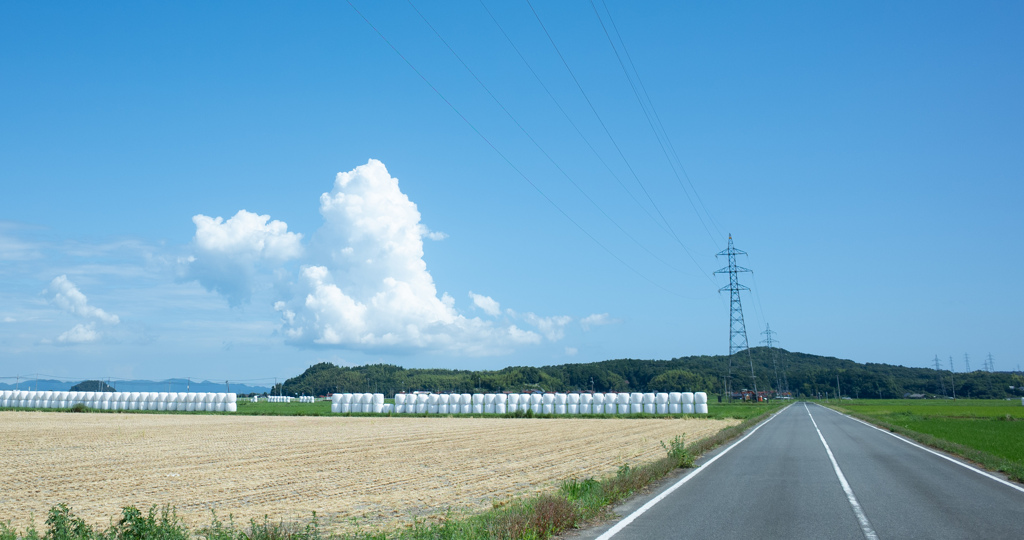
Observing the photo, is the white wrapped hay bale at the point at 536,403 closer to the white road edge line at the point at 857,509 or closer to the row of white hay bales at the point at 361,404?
the row of white hay bales at the point at 361,404

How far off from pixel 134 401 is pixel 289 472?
214ft

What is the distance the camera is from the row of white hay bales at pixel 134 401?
235 ft

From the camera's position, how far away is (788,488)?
1536 cm

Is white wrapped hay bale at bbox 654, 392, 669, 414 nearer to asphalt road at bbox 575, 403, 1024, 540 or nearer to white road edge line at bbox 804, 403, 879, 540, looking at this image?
asphalt road at bbox 575, 403, 1024, 540

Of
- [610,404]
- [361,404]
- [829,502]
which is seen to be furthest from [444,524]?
[361,404]

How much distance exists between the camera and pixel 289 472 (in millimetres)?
18781

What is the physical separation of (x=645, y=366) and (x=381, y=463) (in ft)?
558

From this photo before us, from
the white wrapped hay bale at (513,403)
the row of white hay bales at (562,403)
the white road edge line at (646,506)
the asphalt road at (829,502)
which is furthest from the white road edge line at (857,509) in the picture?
the white wrapped hay bale at (513,403)

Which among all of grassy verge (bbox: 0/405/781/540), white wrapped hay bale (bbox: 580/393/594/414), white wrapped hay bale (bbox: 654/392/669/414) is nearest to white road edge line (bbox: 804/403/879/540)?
grassy verge (bbox: 0/405/781/540)

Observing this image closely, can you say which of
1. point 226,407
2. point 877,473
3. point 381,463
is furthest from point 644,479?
point 226,407

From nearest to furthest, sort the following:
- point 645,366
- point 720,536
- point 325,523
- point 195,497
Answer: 1. point 720,536
2. point 325,523
3. point 195,497
4. point 645,366

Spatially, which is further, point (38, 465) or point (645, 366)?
point (645, 366)

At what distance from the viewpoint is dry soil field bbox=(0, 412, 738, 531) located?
13062 mm

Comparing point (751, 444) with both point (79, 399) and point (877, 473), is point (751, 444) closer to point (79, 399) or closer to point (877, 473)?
point (877, 473)
